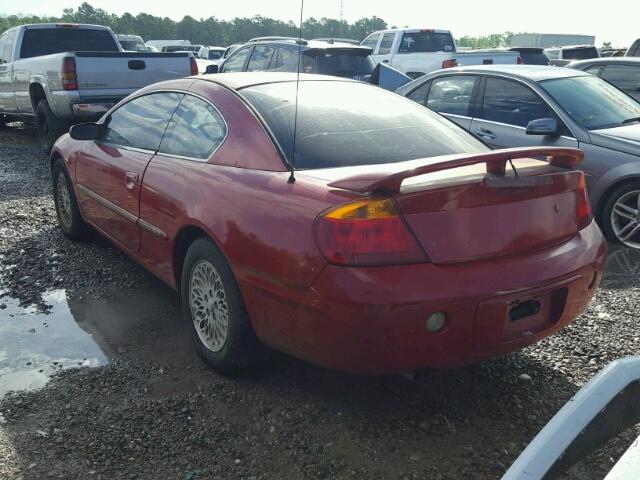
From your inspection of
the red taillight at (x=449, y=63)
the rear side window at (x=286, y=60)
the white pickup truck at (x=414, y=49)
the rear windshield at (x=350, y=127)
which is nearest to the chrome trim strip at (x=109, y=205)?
the rear windshield at (x=350, y=127)

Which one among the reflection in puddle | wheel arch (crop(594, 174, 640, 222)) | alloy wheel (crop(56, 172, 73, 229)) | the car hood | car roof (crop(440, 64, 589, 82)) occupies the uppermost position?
car roof (crop(440, 64, 589, 82))

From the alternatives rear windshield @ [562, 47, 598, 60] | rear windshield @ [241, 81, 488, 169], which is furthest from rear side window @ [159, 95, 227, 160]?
rear windshield @ [562, 47, 598, 60]

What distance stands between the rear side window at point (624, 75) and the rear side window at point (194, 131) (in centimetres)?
718

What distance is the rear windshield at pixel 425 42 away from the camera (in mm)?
15094

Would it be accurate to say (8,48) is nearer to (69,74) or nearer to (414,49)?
(69,74)

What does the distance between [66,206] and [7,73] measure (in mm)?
6845

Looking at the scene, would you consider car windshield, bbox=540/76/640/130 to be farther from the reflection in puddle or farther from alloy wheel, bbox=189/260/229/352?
the reflection in puddle

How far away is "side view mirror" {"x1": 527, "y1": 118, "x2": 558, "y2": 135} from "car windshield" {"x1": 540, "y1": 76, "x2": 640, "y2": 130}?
31 cm

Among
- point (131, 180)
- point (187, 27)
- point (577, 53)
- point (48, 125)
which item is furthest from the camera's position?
point (187, 27)

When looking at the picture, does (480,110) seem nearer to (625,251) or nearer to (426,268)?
(625,251)

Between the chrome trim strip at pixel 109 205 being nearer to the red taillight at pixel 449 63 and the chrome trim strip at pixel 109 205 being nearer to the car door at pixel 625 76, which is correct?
the car door at pixel 625 76

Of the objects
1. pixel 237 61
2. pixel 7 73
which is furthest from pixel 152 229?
pixel 237 61

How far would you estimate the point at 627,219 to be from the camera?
557 cm

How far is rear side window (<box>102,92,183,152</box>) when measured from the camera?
3996 mm
